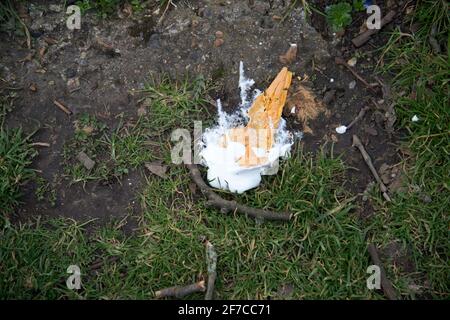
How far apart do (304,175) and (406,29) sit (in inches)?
45.0

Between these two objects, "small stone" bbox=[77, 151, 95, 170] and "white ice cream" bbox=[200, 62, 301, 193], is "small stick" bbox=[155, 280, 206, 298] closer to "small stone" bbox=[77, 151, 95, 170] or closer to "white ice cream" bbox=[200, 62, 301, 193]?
"white ice cream" bbox=[200, 62, 301, 193]

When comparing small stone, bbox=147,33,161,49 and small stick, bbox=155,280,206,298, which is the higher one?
small stone, bbox=147,33,161,49

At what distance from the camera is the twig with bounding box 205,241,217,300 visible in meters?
2.69

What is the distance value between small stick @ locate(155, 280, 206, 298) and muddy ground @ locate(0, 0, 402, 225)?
643mm

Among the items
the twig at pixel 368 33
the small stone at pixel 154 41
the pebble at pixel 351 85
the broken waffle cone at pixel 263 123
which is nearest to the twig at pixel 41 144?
the small stone at pixel 154 41

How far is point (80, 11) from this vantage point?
3.25 metres

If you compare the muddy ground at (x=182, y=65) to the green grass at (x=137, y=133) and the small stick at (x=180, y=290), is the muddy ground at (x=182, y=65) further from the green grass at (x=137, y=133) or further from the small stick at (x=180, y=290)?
the small stick at (x=180, y=290)

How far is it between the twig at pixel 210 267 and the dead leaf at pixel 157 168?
0.48 m

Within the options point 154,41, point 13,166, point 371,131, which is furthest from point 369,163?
point 13,166

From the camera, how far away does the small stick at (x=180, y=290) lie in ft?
8.75

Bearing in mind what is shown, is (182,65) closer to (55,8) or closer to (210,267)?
(55,8)

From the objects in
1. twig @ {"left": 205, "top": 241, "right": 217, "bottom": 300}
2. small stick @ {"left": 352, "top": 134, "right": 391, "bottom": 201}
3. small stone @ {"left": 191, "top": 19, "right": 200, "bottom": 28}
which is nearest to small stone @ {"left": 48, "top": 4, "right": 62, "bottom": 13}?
small stone @ {"left": 191, "top": 19, "right": 200, "bottom": 28}
